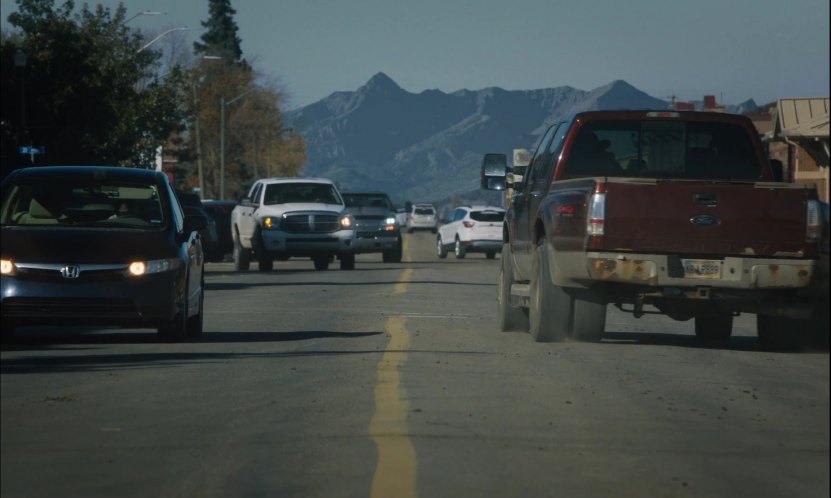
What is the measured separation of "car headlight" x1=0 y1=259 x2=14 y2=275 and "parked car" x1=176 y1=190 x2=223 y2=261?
41.3 ft

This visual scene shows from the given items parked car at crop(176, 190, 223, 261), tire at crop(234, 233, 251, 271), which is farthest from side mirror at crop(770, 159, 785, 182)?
tire at crop(234, 233, 251, 271)

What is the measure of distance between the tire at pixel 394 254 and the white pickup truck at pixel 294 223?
537 centimetres

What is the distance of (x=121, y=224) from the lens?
13609mm

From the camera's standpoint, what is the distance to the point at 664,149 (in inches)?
562

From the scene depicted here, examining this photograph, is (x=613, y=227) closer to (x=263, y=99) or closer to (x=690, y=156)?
(x=690, y=156)

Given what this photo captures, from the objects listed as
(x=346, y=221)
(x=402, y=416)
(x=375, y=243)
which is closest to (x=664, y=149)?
(x=402, y=416)

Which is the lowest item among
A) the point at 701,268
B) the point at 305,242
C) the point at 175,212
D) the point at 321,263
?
the point at 321,263

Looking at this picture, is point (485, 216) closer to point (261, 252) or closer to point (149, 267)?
point (261, 252)

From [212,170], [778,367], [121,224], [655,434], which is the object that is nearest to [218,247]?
[121,224]

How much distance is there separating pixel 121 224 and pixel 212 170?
10256 centimetres

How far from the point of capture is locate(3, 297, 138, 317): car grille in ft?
40.6

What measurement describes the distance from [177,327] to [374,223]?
83.5ft

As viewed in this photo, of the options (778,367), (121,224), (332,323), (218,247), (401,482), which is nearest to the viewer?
(401,482)

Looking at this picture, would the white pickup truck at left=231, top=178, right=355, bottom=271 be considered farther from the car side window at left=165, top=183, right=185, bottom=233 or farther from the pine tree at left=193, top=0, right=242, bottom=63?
the pine tree at left=193, top=0, right=242, bottom=63
